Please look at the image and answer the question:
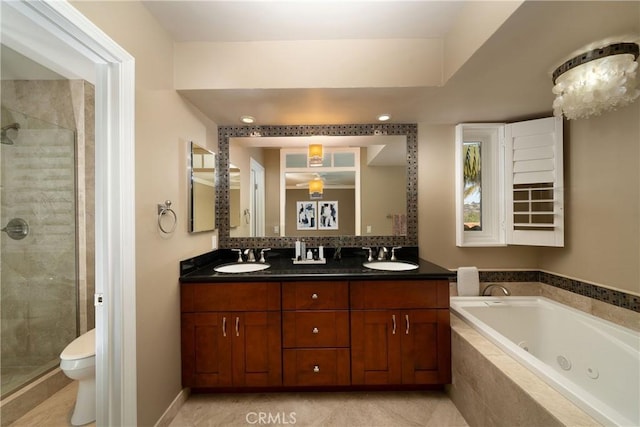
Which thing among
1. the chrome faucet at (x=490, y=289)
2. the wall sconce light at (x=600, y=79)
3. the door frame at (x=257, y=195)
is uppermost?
the wall sconce light at (x=600, y=79)

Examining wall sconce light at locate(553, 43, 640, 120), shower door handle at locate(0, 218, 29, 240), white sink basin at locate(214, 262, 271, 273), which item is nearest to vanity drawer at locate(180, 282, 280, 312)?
white sink basin at locate(214, 262, 271, 273)

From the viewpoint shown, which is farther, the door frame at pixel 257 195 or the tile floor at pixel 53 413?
the door frame at pixel 257 195

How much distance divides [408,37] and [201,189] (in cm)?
181

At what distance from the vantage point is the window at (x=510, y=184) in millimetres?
1954

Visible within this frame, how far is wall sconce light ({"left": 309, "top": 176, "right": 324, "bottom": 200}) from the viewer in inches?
Result: 91.8

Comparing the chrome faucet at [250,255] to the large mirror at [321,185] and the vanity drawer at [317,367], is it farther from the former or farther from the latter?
the vanity drawer at [317,367]

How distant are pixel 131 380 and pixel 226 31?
2.03 meters

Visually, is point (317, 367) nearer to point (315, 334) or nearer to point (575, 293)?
point (315, 334)

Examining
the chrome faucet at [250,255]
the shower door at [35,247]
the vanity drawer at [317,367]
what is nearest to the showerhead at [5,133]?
the shower door at [35,247]

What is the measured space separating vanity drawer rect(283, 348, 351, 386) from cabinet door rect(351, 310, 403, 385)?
7cm

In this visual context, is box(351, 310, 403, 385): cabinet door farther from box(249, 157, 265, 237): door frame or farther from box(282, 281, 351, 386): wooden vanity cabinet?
box(249, 157, 265, 237): door frame

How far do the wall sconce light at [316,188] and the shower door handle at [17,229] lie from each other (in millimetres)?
2068

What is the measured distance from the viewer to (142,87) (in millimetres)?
1339

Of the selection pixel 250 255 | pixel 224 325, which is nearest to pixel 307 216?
pixel 250 255
